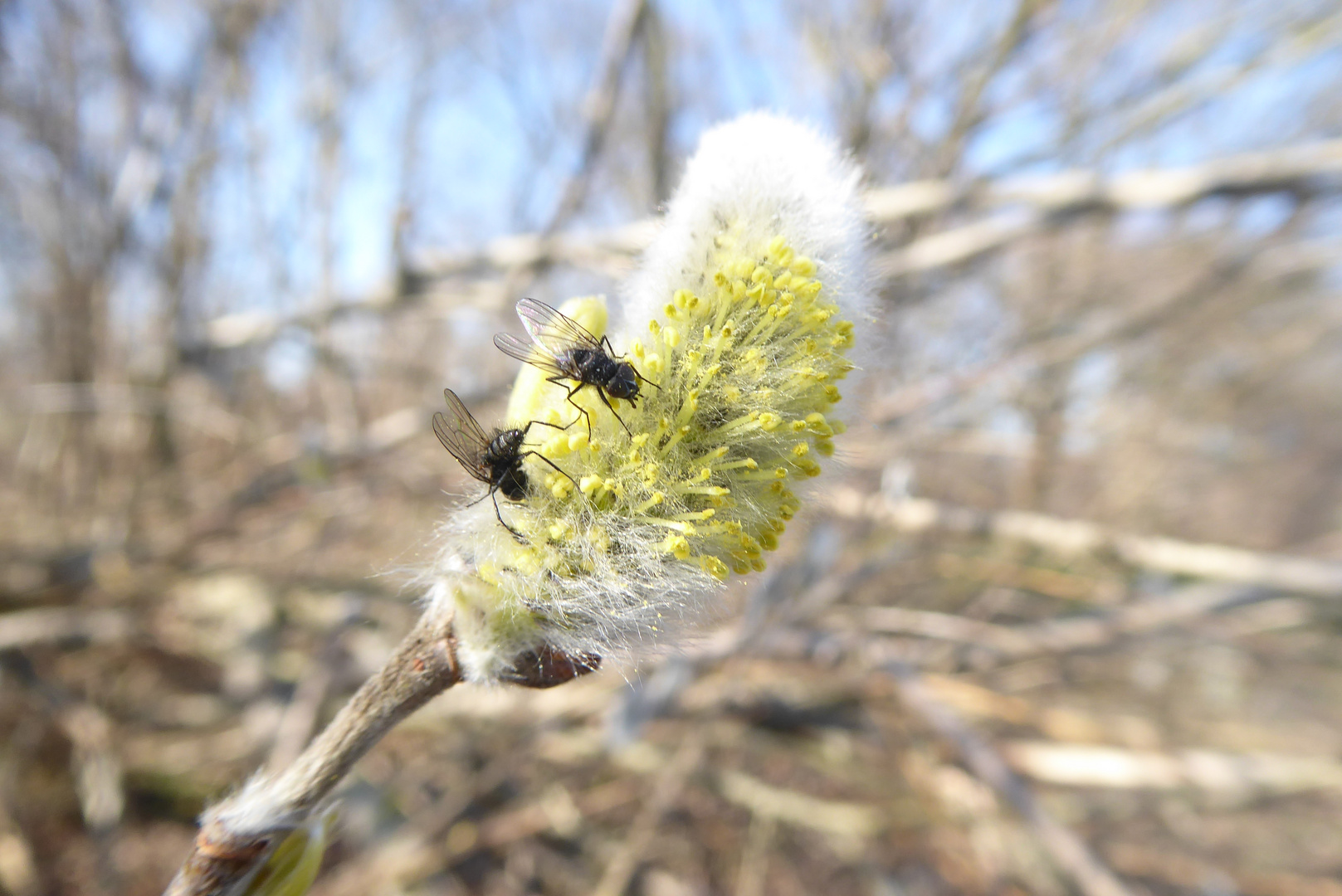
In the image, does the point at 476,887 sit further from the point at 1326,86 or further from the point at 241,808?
the point at 1326,86

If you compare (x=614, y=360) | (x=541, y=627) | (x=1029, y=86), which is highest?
(x=1029, y=86)

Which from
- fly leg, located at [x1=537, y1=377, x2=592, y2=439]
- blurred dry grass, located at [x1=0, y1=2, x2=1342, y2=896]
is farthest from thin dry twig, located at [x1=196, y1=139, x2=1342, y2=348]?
fly leg, located at [x1=537, y1=377, x2=592, y2=439]

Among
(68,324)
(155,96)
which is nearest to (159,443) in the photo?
(68,324)

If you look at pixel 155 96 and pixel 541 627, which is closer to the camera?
pixel 541 627

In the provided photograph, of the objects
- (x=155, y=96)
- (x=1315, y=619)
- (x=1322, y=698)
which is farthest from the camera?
(x=1322, y=698)

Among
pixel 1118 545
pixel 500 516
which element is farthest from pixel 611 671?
pixel 1118 545

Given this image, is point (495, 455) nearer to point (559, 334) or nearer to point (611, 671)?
point (559, 334)
